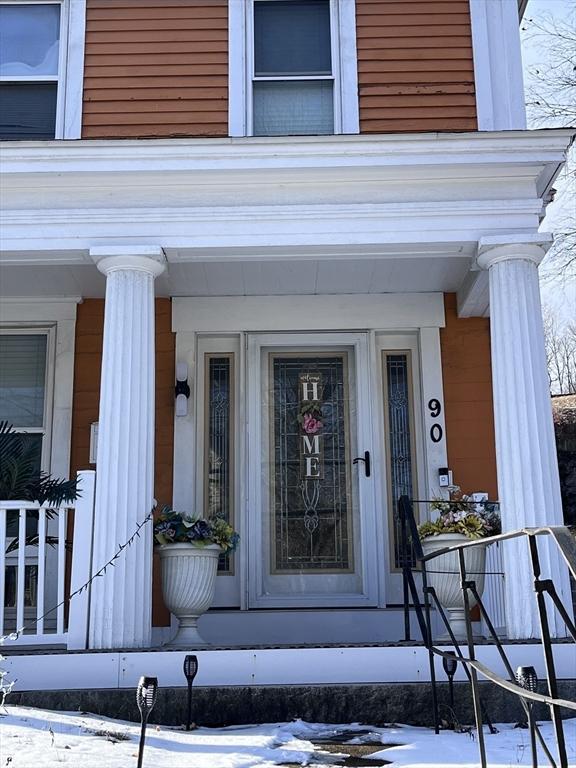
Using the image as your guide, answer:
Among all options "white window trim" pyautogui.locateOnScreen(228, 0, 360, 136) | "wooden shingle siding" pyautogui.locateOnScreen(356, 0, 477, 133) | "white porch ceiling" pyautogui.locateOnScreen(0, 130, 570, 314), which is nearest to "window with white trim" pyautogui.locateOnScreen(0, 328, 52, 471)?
"white porch ceiling" pyautogui.locateOnScreen(0, 130, 570, 314)

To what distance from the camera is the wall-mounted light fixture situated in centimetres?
709

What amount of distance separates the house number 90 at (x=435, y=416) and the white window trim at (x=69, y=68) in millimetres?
3406

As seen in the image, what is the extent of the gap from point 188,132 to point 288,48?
1.14m

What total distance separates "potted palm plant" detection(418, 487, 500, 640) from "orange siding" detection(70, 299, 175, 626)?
2119 millimetres

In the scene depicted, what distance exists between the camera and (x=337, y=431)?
7219 mm

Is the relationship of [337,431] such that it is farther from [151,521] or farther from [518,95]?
[518,95]

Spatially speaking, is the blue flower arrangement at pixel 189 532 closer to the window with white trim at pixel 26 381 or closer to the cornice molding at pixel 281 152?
the window with white trim at pixel 26 381

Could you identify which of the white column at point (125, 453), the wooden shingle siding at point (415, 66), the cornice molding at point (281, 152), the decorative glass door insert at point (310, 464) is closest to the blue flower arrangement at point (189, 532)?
the white column at point (125, 453)

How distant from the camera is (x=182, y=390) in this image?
712 centimetres

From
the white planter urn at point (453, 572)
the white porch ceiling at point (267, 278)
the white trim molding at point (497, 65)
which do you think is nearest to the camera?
the white planter urn at point (453, 572)

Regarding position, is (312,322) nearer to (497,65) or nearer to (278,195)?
(278,195)

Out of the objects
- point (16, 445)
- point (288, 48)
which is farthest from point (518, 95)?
point (16, 445)

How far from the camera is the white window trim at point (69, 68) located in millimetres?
6992

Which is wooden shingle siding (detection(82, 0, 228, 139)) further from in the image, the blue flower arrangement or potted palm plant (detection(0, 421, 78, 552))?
the blue flower arrangement
